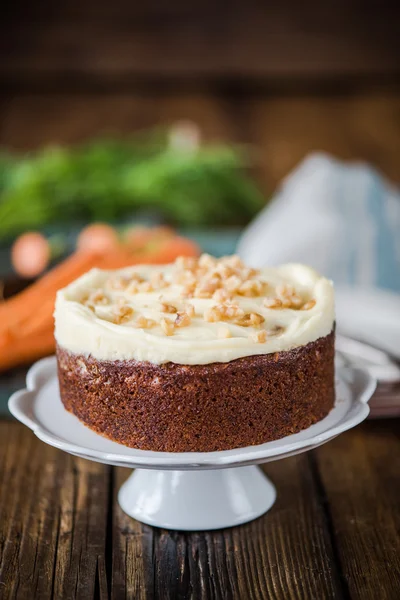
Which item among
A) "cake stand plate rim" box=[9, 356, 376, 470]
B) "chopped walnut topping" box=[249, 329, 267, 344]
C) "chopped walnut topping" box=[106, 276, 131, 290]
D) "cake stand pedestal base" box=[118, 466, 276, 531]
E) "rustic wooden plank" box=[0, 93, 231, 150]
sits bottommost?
"rustic wooden plank" box=[0, 93, 231, 150]

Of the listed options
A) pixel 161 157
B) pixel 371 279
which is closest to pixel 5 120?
pixel 161 157

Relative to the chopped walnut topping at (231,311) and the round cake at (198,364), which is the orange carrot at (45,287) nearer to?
the round cake at (198,364)

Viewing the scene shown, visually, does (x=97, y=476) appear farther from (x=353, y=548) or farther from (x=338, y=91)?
(x=338, y=91)

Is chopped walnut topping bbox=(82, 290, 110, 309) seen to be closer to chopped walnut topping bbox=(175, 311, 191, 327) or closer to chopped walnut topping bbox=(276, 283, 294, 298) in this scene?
chopped walnut topping bbox=(175, 311, 191, 327)

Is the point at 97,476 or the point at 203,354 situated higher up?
the point at 203,354

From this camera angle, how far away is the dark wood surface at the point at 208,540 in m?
1.48

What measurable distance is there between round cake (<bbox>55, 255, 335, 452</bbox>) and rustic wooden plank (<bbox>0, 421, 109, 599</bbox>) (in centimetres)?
22

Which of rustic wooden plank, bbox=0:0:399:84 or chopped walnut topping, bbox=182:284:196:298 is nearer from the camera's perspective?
chopped walnut topping, bbox=182:284:196:298

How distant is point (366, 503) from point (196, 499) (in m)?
0.35

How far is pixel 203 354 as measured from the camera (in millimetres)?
1463

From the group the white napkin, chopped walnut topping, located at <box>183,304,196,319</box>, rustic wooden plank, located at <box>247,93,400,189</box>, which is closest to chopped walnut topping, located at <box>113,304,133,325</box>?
chopped walnut topping, located at <box>183,304,196,319</box>

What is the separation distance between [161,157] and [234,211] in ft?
1.28

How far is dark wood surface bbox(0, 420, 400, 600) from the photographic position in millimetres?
1478

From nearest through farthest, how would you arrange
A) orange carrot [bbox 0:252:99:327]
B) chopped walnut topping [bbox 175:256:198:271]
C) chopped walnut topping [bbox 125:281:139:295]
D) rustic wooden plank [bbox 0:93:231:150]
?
1. chopped walnut topping [bbox 125:281:139:295]
2. chopped walnut topping [bbox 175:256:198:271]
3. orange carrot [bbox 0:252:99:327]
4. rustic wooden plank [bbox 0:93:231:150]
